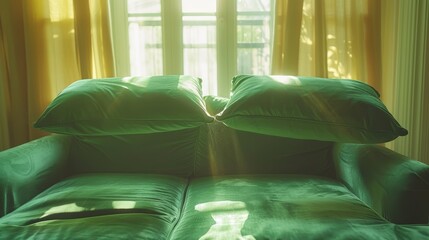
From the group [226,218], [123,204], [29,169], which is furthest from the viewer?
[29,169]

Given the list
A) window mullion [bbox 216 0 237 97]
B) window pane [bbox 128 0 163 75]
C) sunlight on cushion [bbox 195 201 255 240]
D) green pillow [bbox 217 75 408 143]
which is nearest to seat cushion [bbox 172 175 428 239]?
sunlight on cushion [bbox 195 201 255 240]

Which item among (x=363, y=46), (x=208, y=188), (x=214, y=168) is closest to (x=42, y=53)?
(x=214, y=168)

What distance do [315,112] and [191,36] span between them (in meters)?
1.18

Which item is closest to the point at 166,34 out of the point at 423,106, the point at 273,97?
the point at 273,97

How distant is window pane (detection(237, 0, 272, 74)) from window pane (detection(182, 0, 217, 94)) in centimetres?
18

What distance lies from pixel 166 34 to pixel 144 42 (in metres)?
0.15

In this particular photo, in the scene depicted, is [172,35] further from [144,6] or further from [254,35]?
[254,35]

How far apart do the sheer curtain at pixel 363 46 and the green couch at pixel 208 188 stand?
2.20 feet

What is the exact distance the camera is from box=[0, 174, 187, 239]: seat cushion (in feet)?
3.88

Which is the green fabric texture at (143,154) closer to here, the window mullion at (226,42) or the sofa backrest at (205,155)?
the sofa backrest at (205,155)

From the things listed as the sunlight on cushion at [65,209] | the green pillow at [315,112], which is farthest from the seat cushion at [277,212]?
the sunlight on cushion at [65,209]

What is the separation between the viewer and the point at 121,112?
5.48ft

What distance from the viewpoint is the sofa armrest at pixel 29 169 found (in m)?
1.45

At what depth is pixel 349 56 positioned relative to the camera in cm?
231
